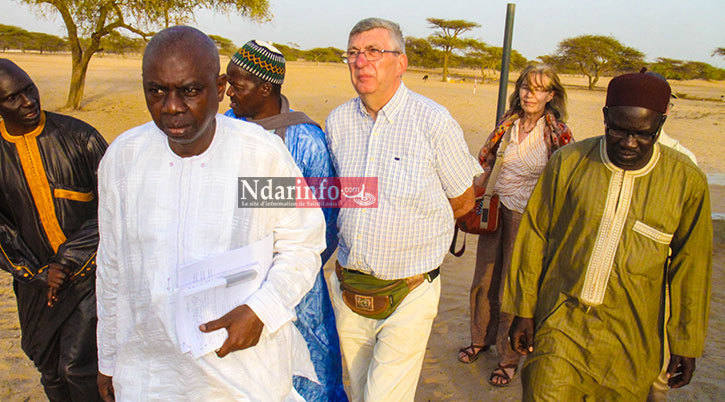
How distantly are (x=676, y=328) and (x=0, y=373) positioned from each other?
13.6 ft

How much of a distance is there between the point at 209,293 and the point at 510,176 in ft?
8.32

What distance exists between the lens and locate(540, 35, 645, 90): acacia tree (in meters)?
39.4

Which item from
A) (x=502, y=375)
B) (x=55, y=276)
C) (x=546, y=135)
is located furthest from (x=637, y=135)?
(x=55, y=276)

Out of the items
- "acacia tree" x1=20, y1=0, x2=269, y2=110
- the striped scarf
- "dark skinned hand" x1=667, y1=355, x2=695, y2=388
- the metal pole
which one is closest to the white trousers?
"dark skinned hand" x1=667, y1=355, x2=695, y2=388

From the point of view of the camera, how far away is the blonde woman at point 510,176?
3.54m

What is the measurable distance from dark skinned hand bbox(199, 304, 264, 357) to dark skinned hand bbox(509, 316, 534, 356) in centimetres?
139

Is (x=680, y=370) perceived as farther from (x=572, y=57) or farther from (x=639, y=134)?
(x=572, y=57)

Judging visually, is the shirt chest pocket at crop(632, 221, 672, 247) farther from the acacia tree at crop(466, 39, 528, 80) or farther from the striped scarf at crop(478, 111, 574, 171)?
the acacia tree at crop(466, 39, 528, 80)

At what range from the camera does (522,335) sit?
2586mm

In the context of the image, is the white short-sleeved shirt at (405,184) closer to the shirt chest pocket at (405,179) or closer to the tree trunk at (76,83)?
the shirt chest pocket at (405,179)

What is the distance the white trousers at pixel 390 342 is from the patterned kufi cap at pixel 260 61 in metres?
1.17

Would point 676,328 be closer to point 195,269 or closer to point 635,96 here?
point 635,96

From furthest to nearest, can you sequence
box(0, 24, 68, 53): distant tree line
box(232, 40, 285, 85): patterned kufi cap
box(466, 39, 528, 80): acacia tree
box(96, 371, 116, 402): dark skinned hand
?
box(0, 24, 68, 53): distant tree line → box(466, 39, 528, 80): acacia tree → box(232, 40, 285, 85): patterned kufi cap → box(96, 371, 116, 402): dark skinned hand

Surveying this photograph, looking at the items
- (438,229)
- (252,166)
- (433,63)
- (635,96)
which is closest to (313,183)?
(438,229)
